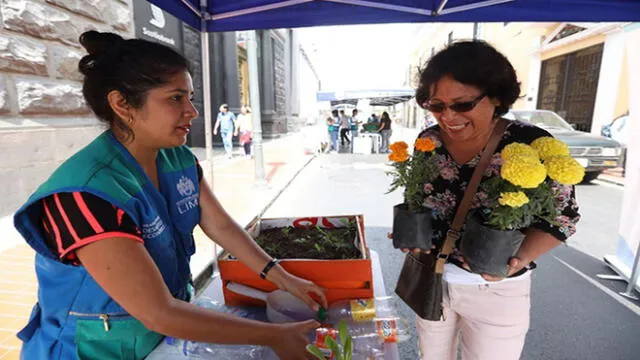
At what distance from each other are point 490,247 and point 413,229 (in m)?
0.26

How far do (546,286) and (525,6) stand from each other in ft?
7.94

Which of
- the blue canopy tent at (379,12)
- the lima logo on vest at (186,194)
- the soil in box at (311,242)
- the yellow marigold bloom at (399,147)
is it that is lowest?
the soil in box at (311,242)

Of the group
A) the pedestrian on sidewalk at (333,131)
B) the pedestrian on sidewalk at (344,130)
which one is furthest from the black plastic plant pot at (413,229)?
the pedestrian on sidewalk at (344,130)

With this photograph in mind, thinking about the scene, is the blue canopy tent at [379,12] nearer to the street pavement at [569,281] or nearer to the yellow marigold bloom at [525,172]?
the yellow marigold bloom at [525,172]

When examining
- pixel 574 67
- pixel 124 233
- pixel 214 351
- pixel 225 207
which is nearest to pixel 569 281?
pixel 214 351

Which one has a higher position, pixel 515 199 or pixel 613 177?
pixel 515 199

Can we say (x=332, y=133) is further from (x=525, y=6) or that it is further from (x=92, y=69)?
(x=92, y=69)

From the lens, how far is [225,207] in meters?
5.59

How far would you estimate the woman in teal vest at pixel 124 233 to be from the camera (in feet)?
2.92

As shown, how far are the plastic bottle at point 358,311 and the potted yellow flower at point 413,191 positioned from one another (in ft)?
0.77

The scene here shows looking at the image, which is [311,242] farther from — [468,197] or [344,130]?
[344,130]

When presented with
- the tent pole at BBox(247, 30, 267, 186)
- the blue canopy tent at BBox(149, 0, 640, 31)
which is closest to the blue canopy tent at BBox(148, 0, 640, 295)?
the blue canopy tent at BBox(149, 0, 640, 31)

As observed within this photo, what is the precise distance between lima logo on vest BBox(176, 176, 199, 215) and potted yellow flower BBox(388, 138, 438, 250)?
0.75 m

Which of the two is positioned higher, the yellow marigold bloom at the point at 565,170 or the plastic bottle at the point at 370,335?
the yellow marigold bloom at the point at 565,170
